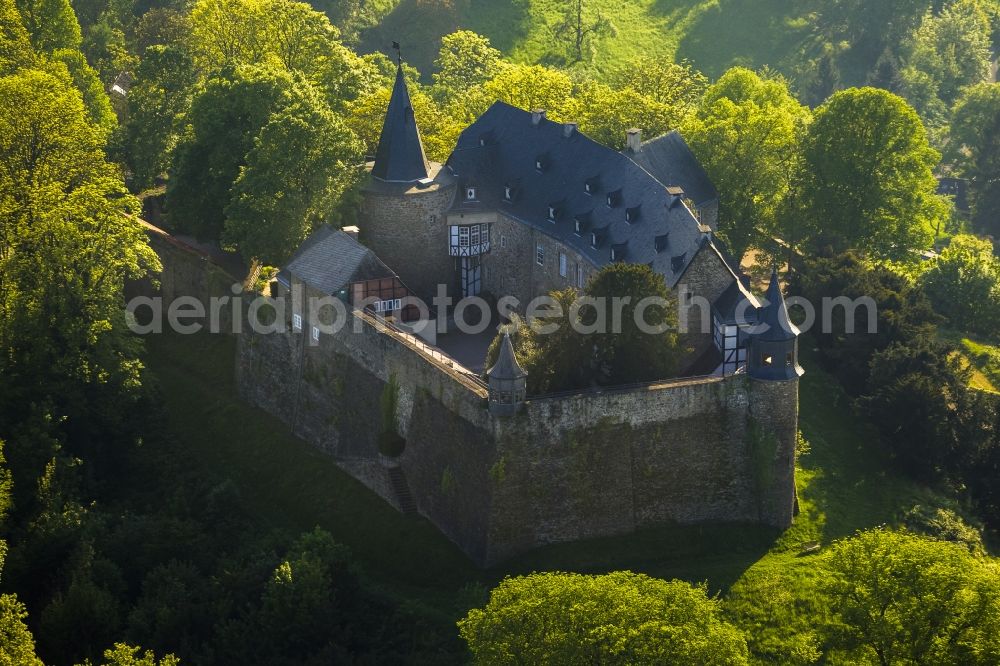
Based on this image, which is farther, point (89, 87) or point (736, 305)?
point (89, 87)

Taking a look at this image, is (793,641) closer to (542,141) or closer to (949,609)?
(949,609)

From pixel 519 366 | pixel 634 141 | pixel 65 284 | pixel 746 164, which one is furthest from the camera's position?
pixel 746 164

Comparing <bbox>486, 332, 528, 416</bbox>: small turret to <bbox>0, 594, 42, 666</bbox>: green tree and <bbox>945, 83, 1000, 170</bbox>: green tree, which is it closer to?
<bbox>0, 594, 42, 666</bbox>: green tree

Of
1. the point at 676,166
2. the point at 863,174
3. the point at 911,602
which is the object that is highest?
the point at 676,166

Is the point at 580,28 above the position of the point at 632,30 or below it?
below

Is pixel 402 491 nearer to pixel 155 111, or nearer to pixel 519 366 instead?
pixel 519 366

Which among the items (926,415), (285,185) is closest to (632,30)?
(285,185)
